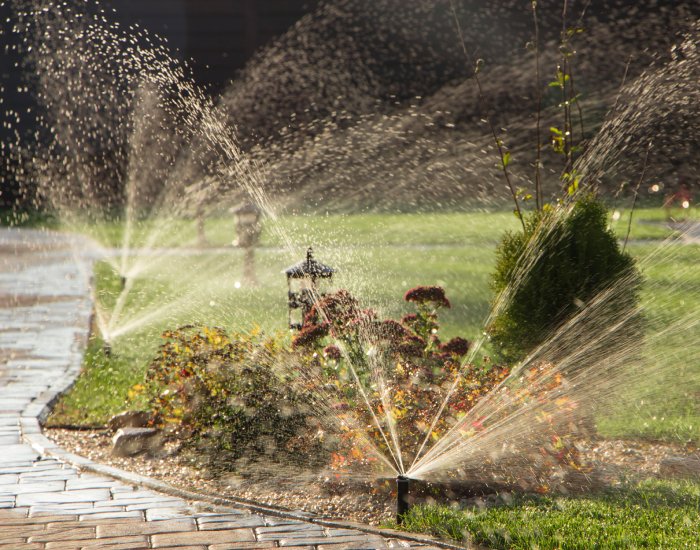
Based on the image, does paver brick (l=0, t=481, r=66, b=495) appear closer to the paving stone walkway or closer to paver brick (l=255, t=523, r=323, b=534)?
the paving stone walkway

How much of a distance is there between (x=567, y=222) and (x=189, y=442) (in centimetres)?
279

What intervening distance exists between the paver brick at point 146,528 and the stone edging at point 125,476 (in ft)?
0.93

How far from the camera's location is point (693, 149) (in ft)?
73.8

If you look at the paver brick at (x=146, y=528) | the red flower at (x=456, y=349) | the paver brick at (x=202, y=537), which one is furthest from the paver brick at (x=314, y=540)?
the red flower at (x=456, y=349)

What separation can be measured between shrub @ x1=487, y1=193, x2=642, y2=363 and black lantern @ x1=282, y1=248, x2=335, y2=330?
1.38 meters

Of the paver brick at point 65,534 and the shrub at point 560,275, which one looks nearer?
the paver brick at point 65,534

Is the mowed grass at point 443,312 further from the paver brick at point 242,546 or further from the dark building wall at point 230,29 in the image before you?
the dark building wall at point 230,29

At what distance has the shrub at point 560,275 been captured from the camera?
4816 mm

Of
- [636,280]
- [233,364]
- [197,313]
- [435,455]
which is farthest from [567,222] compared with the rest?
[197,313]

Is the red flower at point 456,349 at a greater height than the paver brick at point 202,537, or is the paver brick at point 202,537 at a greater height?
the red flower at point 456,349

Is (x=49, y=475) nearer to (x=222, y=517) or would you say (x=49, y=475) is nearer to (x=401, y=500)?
(x=222, y=517)

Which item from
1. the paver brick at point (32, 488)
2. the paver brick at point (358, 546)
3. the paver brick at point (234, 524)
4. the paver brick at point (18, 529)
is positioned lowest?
the paver brick at point (358, 546)

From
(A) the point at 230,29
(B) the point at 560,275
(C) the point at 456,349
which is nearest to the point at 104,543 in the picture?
(C) the point at 456,349

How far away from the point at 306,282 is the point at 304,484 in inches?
82.4
